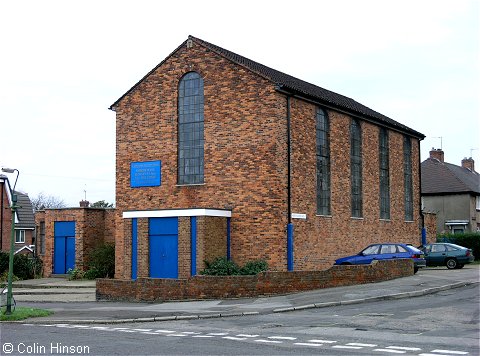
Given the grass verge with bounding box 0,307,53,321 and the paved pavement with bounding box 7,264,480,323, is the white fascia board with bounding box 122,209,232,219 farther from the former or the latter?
the grass verge with bounding box 0,307,53,321

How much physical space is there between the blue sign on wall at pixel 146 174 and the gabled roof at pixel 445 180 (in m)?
32.7

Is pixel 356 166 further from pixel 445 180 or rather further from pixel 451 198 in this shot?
pixel 445 180

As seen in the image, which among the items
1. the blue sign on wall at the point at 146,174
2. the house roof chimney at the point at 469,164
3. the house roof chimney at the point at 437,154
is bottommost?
the blue sign on wall at the point at 146,174

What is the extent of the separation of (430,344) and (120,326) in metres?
8.10

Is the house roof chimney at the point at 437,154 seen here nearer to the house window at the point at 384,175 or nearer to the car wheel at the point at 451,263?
the house window at the point at 384,175

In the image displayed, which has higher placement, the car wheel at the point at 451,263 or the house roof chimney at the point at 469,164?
the house roof chimney at the point at 469,164

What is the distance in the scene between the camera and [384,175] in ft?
116

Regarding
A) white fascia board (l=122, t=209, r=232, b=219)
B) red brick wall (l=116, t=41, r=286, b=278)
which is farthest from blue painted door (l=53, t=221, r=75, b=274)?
white fascia board (l=122, t=209, r=232, b=219)

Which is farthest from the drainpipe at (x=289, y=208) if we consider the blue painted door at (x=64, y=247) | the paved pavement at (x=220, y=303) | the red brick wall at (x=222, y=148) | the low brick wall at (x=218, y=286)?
the blue painted door at (x=64, y=247)

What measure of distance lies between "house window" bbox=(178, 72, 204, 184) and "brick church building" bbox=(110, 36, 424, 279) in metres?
0.04

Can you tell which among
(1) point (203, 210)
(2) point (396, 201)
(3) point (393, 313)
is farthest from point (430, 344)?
(2) point (396, 201)

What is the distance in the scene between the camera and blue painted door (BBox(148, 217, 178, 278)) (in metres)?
26.9

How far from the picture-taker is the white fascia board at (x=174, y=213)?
26066 millimetres

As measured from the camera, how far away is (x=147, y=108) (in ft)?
99.0
